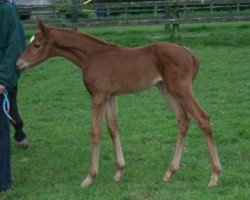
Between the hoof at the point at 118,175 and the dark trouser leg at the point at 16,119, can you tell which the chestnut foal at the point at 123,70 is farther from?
the dark trouser leg at the point at 16,119

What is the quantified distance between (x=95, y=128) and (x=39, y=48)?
1.01 metres

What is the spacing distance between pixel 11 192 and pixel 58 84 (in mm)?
6273

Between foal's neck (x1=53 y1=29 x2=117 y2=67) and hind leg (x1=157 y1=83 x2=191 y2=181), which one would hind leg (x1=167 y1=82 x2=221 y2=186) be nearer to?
hind leg (x1=157 y1=83 x2=191 y2=181)

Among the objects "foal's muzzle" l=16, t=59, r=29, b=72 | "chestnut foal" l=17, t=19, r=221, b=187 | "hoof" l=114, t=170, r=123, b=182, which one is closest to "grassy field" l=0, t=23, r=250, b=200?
"hoof" l=114, t=170, r=123, b=182

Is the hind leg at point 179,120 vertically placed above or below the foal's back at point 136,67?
below

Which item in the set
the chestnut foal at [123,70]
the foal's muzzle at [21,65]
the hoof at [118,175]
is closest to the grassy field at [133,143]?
the hoof at [118,175]

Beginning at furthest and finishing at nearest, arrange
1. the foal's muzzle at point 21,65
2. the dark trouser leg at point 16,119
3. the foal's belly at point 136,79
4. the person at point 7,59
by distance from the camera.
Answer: the dark trouser leg at point 16,119
the foal's belly at point 136,79
the foal's muzzle at point 21,65
the person at point 7,59

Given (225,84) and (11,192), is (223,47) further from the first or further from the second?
(11,192)

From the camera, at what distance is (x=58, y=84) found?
39.5 feet

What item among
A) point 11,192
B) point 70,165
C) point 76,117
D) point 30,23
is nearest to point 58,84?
point 76,117

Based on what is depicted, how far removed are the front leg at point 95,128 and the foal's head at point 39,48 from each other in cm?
70

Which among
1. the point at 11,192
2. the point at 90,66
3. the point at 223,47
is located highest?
the point at 90,66

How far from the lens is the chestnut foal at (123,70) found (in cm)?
585

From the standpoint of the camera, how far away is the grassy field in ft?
19.1
